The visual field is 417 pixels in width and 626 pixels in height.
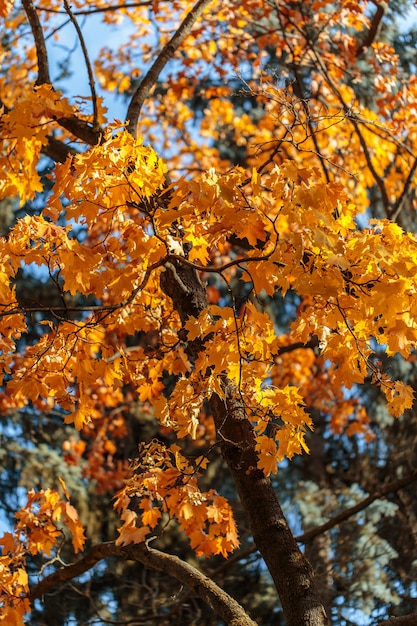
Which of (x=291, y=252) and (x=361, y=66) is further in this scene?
(x=361, y=66)

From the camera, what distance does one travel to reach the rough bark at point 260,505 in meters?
2.98

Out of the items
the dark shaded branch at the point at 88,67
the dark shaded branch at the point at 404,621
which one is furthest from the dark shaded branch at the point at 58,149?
the dark shaded branch at the point at 404,621

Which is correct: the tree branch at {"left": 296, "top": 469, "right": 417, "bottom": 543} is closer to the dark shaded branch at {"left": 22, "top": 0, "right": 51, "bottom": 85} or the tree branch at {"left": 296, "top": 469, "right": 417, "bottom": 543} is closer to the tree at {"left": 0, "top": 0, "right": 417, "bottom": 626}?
the tree at {"left": 0, "top": 0, "right": 417, "bottom": 626}

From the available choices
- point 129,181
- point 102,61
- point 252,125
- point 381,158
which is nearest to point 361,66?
point 381,158

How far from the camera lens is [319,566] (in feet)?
24.3

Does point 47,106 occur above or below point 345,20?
below

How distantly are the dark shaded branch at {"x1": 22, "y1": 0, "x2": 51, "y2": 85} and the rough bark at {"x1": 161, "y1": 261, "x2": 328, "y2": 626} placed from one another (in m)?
1.49

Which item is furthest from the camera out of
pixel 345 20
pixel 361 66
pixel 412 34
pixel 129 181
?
pixel 412 34

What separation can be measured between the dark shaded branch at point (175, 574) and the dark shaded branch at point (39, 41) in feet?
8.34

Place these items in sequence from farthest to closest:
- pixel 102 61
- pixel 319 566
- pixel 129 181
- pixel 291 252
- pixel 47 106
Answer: pixel 102 61 → pixel 319 566 → pixel 47 106 → pixel 129 181 → pixel 291 252

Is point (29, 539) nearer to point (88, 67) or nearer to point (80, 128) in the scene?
point (80, 128)

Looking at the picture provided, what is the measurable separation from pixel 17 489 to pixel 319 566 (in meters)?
4.18

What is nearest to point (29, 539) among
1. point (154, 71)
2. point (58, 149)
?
point (58, 149)

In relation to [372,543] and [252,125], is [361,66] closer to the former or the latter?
[252,125]
